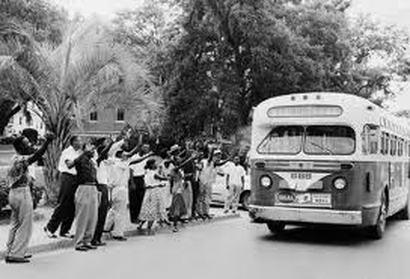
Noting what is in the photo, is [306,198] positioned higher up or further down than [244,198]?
higher up

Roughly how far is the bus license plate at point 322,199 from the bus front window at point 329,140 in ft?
2.71

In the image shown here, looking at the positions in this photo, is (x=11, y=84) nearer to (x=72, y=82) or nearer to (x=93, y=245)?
(x=72, y=82)

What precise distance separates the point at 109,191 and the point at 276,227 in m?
3.98

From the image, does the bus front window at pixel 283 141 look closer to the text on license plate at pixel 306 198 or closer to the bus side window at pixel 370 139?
the text on license plate at pixel 306 198

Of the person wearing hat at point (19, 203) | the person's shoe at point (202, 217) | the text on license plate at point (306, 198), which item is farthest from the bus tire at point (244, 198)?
the person wearing hat at point (19, 203)

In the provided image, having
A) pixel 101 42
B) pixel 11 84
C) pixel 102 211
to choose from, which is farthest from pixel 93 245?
pixel 101 42

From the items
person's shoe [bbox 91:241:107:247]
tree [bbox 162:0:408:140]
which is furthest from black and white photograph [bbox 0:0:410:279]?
tree [bbox 162:0:408:140]

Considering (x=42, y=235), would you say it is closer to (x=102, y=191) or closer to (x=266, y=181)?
(x=102, y=191)

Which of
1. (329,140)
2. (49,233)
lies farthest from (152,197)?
(329,140)

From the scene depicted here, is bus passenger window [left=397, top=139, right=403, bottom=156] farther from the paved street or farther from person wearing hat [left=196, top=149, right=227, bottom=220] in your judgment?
person wearing hat [left=196, top=149, right=227, bottom=220]

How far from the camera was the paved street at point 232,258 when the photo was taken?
898cm

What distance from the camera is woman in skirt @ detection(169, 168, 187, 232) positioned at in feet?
45.8

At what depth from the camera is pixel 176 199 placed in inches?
551

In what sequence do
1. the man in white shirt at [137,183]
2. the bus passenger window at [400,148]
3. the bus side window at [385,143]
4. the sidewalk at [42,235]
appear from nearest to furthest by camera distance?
the sidewalk at [42,235] < the man in white shirt at [137,183] < the bus side window at [385,143] < the bus passenger window at [400,148]
